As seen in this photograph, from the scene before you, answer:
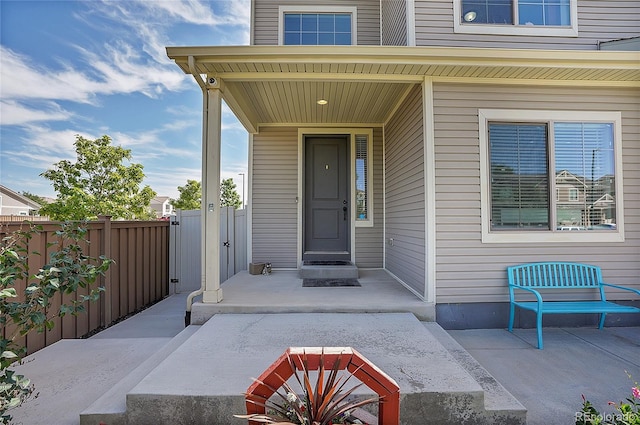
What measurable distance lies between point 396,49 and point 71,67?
642 inches

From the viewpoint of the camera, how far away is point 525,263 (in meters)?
3.54

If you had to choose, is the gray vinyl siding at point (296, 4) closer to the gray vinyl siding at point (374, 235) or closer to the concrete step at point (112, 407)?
the gray vinyl siding at point (374, 235)

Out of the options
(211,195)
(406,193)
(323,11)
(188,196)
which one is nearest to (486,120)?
(406,193)

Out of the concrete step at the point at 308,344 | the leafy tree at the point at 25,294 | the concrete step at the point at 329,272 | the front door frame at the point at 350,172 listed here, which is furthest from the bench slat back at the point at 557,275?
the leafy tree at the point at 25,294

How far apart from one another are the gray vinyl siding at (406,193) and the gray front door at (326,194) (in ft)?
2.64

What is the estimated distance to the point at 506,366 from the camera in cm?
261

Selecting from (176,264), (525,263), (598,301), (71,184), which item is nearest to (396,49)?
(525,263)

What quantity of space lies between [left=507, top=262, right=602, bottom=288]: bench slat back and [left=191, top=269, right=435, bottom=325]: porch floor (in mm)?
1160

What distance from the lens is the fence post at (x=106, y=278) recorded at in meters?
3.80

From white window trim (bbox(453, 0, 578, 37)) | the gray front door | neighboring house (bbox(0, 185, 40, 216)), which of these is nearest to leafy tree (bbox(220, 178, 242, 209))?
neighboring house (bbox(0, 185, 40, 216))

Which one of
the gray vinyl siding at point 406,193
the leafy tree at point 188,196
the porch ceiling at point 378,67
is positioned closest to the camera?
the porch ceiling at point 378,67

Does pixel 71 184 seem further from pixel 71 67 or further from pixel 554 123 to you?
pixel 554 123

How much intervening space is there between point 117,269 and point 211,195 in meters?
1.97

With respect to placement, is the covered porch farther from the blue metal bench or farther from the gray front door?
the blue metal bench
